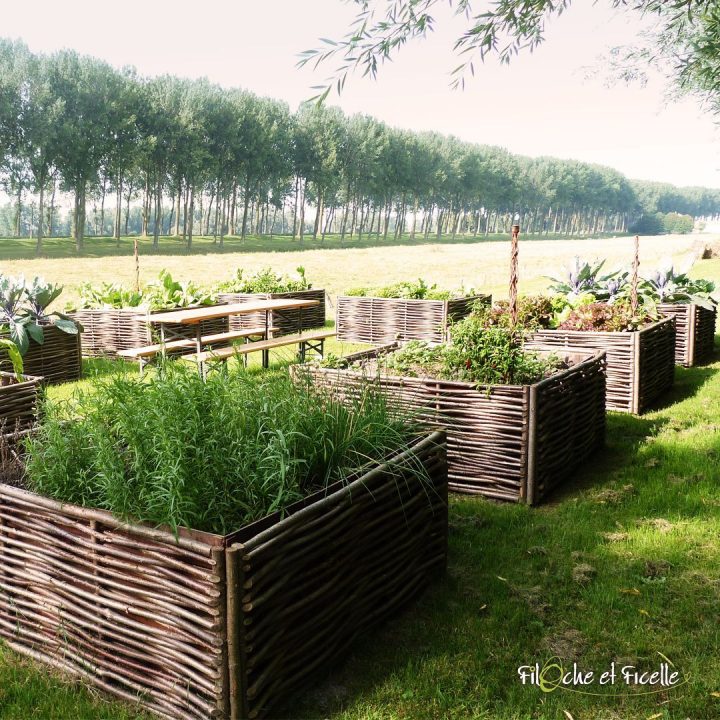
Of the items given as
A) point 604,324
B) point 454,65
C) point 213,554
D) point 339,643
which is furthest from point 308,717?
point 604,324

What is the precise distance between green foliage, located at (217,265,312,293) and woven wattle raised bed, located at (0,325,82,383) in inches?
187

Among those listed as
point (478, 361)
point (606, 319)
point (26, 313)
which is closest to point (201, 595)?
point (478, 361)

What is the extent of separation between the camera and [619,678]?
3.02 metres

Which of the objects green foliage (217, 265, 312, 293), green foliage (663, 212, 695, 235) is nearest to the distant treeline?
green foliage (217, 265, 312, 293)

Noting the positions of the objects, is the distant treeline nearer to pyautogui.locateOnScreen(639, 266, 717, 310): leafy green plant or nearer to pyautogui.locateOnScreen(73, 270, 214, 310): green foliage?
pyautogui.locateOnScreen(73, 270, 214, 310): green foliage

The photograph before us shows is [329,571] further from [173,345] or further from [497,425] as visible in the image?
[173,345]

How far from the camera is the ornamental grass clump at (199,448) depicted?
9.31ft

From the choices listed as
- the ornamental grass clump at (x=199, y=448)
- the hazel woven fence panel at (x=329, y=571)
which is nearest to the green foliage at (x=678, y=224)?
the hazel woven fence panel at (x=329, y=571)

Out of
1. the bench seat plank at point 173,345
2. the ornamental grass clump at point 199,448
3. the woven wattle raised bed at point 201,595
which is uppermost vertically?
the ornamental grass clump at point 199,448

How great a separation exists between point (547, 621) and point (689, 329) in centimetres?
725

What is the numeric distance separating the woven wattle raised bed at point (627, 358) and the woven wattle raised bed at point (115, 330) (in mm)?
5796

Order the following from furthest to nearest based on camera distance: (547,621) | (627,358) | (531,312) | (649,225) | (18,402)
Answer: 1. (649,225)
2. (531,312)
3. (627,358)
4. (18,402)
5. (547,621)

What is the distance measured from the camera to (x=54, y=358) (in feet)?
30.9

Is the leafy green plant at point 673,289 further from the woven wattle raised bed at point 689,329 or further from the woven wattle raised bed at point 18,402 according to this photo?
the woven wattle raised bed at point 18,402
